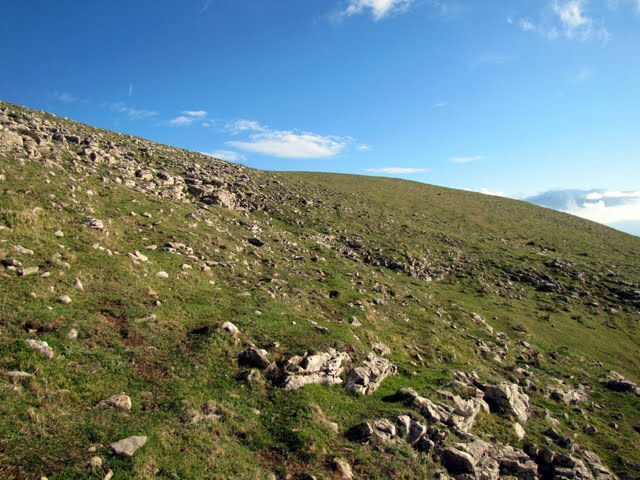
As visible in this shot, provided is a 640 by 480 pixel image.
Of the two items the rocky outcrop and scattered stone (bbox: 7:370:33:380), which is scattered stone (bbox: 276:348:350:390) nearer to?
the rocky outcrop

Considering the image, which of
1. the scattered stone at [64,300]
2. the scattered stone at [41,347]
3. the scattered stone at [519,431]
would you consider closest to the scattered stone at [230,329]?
the scattered stone at [64,300]

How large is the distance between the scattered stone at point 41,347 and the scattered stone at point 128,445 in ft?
15.0

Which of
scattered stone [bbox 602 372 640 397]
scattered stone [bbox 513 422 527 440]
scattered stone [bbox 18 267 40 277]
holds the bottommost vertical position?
scattered stone [bbox 602 372 640 397]

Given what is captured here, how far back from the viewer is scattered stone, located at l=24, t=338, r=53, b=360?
12055 millimetres

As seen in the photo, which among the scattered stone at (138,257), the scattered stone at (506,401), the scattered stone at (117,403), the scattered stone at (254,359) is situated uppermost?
the scattered stone at (138,257)

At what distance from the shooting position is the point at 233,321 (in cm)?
1842

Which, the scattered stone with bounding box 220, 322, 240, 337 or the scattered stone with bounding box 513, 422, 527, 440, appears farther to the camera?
the scattered stone with bounding box 220, 322, 240, 337

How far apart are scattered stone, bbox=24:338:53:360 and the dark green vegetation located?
7.0 inches

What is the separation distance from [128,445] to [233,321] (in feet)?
29.1

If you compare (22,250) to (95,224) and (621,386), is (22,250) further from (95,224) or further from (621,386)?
(621,386)

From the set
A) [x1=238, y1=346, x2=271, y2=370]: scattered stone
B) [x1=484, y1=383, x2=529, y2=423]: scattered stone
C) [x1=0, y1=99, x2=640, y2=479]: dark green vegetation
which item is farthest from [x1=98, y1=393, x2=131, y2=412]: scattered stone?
[x1=484, y1=383, x2=529, y2=423]: scattered stone

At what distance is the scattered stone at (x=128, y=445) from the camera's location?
31.0ft

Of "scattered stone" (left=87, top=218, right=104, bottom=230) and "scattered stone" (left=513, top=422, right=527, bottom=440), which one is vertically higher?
"scattered stone" (left=87, top=218, right=104, bottom=230)

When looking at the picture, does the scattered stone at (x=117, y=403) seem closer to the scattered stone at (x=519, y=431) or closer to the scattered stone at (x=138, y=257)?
the scattered stone at (x=138, y=257)
